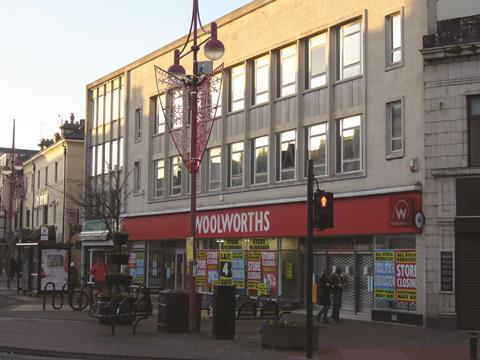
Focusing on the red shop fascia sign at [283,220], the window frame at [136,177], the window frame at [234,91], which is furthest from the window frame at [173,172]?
the window frame at [234,91]

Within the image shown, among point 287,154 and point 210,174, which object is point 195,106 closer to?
point 287,154

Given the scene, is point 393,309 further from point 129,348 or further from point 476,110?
point 129,348

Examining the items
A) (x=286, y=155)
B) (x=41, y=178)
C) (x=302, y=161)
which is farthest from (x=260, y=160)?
(x=41, y=178)

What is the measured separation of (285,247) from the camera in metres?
28.4

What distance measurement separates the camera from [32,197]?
63.7 metres

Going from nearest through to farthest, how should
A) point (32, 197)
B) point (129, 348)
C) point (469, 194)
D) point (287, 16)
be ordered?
1. point (129, 348)
2. point (469, 194)
3. point (287, 16)
4. point (32, 197)

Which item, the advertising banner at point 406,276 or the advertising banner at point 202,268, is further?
the advertising banner at point 202,268

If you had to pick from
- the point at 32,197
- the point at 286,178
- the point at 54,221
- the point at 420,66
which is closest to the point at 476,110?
the point at 420,66

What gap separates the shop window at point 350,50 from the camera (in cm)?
2556

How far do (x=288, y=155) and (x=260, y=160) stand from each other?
1968 millimetres

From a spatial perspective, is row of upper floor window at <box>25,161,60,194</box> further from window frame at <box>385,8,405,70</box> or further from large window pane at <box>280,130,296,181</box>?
window frame at <box>385,8,405,70</box>

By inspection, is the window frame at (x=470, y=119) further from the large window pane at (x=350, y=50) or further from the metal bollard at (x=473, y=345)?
the metal bollard at (x=473, y=345)

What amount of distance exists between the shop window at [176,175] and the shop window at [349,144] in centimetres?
1182

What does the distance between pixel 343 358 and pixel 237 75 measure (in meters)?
19.6
